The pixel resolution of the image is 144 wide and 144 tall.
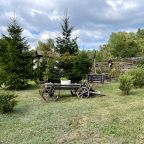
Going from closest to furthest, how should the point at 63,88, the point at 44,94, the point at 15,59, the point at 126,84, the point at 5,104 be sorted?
the point at 5,104 < the point at 63,88 < the point at 126,84 < the point at 44,94 < the point at 15,59

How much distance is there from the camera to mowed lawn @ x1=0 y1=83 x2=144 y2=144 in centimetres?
807

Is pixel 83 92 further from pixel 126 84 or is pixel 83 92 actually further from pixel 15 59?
pixel 15 59

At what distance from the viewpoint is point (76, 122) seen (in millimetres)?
9805

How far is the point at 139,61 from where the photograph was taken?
2797 cm

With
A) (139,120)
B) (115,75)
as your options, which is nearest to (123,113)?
(139,120)

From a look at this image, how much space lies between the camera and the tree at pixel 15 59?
1967 cm

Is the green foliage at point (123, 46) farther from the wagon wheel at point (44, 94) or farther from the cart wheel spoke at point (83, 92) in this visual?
the wagon wheel at point (44, 94)

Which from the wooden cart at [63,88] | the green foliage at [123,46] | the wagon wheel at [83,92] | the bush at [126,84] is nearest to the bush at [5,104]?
the wooden cart at [63,88]

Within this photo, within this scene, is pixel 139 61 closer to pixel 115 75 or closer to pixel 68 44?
pixel 115 75

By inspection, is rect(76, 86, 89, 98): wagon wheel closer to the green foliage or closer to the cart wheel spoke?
the cart wheel spoke

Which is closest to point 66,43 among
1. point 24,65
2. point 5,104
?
point 24,65

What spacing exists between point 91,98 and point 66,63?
591 centimetres

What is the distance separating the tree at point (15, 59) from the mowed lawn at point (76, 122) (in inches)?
217

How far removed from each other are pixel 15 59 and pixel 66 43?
4.82 m
